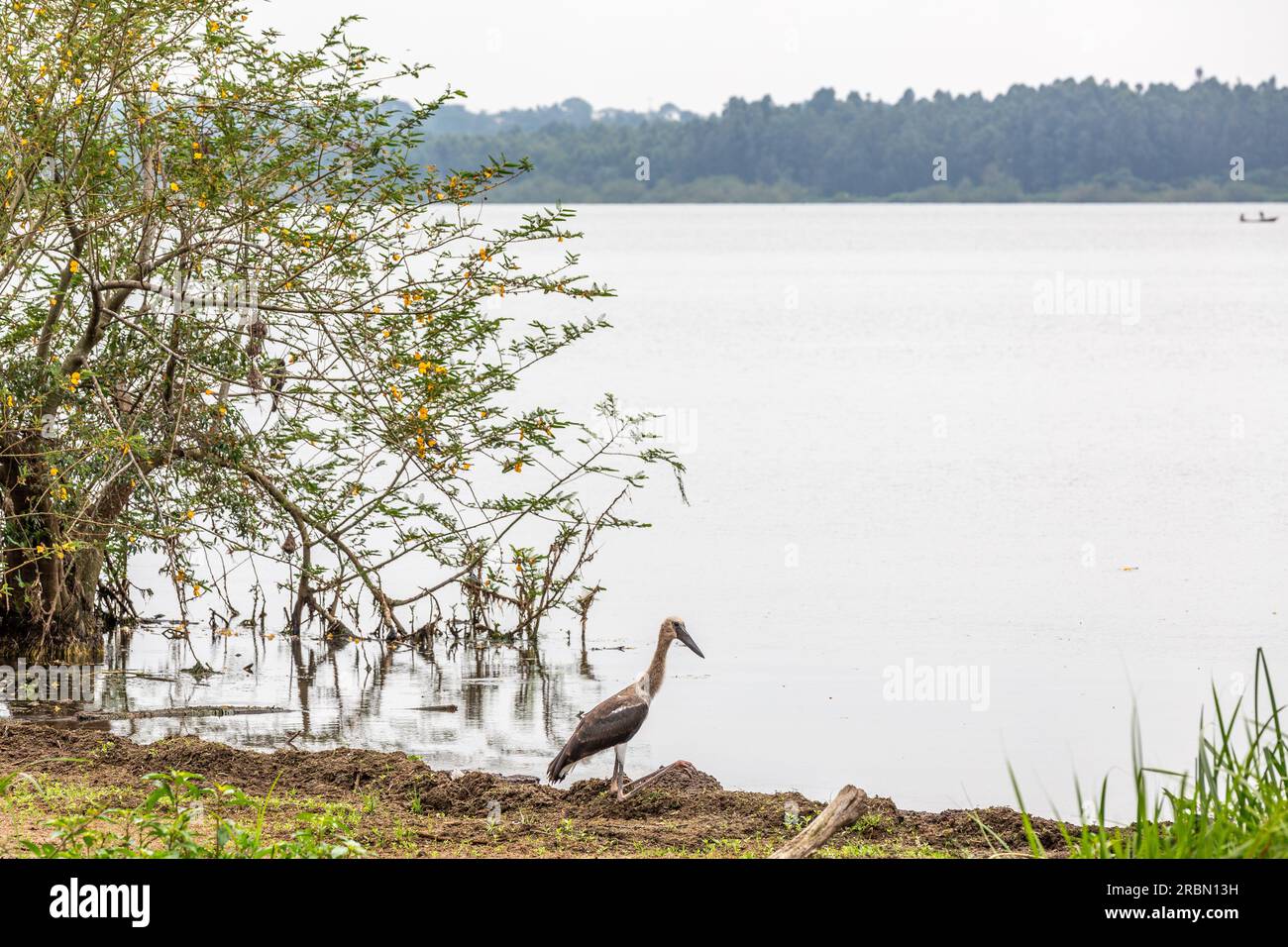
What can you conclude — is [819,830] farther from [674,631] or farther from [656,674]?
[674,631]

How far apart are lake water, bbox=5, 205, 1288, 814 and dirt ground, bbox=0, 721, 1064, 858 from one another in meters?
1.58

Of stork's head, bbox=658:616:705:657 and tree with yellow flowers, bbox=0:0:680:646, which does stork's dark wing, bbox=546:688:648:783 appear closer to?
stork's head, bbox=658:616:705:657

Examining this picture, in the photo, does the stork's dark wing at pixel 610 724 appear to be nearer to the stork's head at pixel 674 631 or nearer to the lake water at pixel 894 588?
the stork's head at pixel 674 631

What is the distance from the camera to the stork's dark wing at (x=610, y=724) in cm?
875

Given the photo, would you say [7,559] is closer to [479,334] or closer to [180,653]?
[180,653]

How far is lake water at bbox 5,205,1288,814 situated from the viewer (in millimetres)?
11773

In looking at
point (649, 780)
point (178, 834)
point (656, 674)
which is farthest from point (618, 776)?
point (178, 834)

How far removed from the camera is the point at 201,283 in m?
11.6

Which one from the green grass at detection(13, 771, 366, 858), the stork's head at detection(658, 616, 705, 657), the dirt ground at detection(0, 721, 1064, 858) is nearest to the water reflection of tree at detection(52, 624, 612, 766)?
the dirt ground at detection(0, 721, 1064, 858)

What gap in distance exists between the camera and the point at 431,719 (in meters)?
12.3

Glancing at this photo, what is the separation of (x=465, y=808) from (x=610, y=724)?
92cm

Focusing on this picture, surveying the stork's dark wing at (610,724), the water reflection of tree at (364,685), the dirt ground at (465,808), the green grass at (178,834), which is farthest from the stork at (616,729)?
the water reflection of tree at (364,685)
